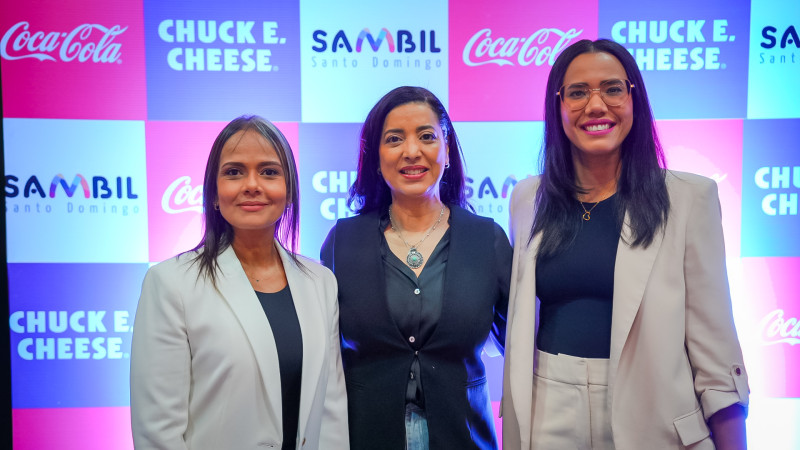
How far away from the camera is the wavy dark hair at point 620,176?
1850mm

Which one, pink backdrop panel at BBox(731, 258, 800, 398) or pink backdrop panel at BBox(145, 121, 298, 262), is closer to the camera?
pink backdrop panel at BBox(145, 121, 298, 262)

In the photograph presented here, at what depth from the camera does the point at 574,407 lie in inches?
72.6

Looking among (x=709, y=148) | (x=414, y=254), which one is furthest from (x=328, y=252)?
(x=709, y=148)

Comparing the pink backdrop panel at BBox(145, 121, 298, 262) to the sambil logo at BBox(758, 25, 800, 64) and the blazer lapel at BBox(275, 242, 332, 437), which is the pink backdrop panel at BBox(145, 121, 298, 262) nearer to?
the blazer lapel at BBox(275, 242, 332, 437)

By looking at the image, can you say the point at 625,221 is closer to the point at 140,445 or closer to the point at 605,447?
the point at 605,447

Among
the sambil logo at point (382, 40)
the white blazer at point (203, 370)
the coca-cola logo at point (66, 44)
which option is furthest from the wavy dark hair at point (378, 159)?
the coca-cola logo at point (66, 44)

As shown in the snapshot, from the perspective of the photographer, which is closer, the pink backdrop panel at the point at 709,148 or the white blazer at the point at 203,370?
the white blazer at the point at 203,370

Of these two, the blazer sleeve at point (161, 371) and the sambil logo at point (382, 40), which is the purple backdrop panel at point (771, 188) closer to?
the sambil logo at point (382, 40)

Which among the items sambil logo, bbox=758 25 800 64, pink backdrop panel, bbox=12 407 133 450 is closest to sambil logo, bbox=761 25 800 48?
sambil logo, bbox=758 25 800 64

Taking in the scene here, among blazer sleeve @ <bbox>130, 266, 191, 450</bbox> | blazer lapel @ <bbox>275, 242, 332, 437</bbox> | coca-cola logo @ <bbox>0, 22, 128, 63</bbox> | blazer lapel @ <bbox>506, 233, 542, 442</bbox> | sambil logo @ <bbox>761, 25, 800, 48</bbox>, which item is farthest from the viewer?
sambil logo @ <bbox>761, 25, 800, 48</bbox>

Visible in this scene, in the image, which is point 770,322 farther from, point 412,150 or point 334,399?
point 334,399

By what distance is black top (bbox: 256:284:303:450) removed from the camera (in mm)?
1835

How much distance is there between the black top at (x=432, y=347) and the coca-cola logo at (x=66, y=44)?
175 centimetres

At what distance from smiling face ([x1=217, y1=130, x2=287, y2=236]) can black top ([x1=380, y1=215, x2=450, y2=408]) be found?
523mm
